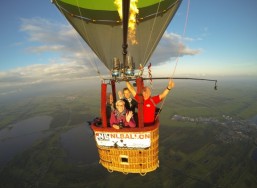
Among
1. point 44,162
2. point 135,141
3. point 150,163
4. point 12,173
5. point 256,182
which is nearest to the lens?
point 135,141

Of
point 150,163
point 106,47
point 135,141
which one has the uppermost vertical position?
point 106,47

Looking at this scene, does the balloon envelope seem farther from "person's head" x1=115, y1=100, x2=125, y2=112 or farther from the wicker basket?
the wicker basket

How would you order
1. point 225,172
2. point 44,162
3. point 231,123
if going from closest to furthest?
1. point 225,172
2. point 44,162
3. point 231,123

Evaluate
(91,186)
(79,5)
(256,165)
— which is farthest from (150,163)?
(256,165)

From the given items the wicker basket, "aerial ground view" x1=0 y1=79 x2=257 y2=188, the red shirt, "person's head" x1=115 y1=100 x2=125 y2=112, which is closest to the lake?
"aerial ground view" x1=0 y1=79 x2=257 y2=188

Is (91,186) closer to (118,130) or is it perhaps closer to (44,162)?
(44,162)

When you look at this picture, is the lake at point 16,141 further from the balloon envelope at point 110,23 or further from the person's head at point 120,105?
the person's head at point 120,105

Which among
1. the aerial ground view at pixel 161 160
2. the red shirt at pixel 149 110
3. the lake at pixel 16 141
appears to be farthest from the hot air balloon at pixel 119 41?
the lake at pixel 16 141
